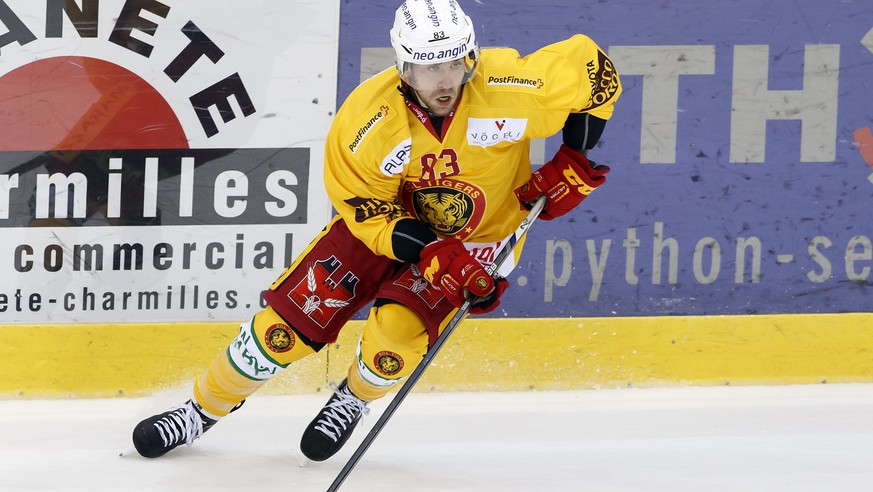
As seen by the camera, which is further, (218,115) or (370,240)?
(218,115)

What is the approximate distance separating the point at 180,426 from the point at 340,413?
0.40 metres

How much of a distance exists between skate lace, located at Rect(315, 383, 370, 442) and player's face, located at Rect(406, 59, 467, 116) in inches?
30.8

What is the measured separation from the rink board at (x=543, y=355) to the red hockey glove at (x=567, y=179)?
94 cm

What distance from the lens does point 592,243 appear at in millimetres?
3600

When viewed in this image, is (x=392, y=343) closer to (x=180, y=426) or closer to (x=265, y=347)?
(x=265, y=347)

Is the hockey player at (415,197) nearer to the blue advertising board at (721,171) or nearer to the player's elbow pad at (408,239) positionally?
the player's elbow pad at (408,239)

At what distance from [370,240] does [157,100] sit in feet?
3.97

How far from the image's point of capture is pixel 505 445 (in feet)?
9.86

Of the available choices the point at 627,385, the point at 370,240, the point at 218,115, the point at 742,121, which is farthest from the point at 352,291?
the point at 742,121

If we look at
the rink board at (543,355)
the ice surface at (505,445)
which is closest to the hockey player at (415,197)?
the ice surface at (505,445)

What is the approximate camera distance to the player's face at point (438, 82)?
2.38 m

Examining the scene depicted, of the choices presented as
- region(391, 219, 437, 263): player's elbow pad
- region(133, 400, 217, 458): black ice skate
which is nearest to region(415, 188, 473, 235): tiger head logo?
region(391, 219, 437, 263): player's elbow pad

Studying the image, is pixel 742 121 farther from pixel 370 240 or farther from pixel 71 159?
pixel 71 159

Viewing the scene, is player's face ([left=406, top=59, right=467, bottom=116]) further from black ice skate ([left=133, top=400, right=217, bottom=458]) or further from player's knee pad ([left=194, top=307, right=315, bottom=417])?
black ice skate ([left=133, top=400, right=217, bottom=458])
